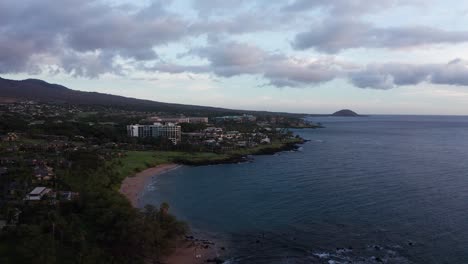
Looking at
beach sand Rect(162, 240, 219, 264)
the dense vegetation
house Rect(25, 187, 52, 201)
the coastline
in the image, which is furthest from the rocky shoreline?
beach sand Rect(162, 240, 219, 264)

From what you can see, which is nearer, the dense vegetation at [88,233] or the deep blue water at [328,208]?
the dense vegetation at [88,233]

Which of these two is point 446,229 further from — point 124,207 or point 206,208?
point 124,207

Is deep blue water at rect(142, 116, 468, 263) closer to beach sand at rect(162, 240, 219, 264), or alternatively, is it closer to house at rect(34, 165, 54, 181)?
beach sand at rect(162, 240, 219, 264)

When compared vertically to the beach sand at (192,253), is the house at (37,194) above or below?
above

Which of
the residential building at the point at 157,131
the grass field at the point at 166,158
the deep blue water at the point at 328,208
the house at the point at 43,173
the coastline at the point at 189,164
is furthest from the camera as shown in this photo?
the residential building at the point at 157,131

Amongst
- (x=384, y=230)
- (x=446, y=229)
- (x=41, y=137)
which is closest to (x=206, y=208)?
(x=384, y=230)

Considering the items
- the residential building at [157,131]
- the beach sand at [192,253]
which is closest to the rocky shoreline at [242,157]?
the residential building at [157,131]

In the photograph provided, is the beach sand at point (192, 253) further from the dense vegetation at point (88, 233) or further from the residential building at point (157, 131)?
the residential building at point (157, 131)

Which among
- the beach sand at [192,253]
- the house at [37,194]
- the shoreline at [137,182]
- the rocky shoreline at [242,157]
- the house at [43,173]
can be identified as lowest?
the beach sand at [192,253]
